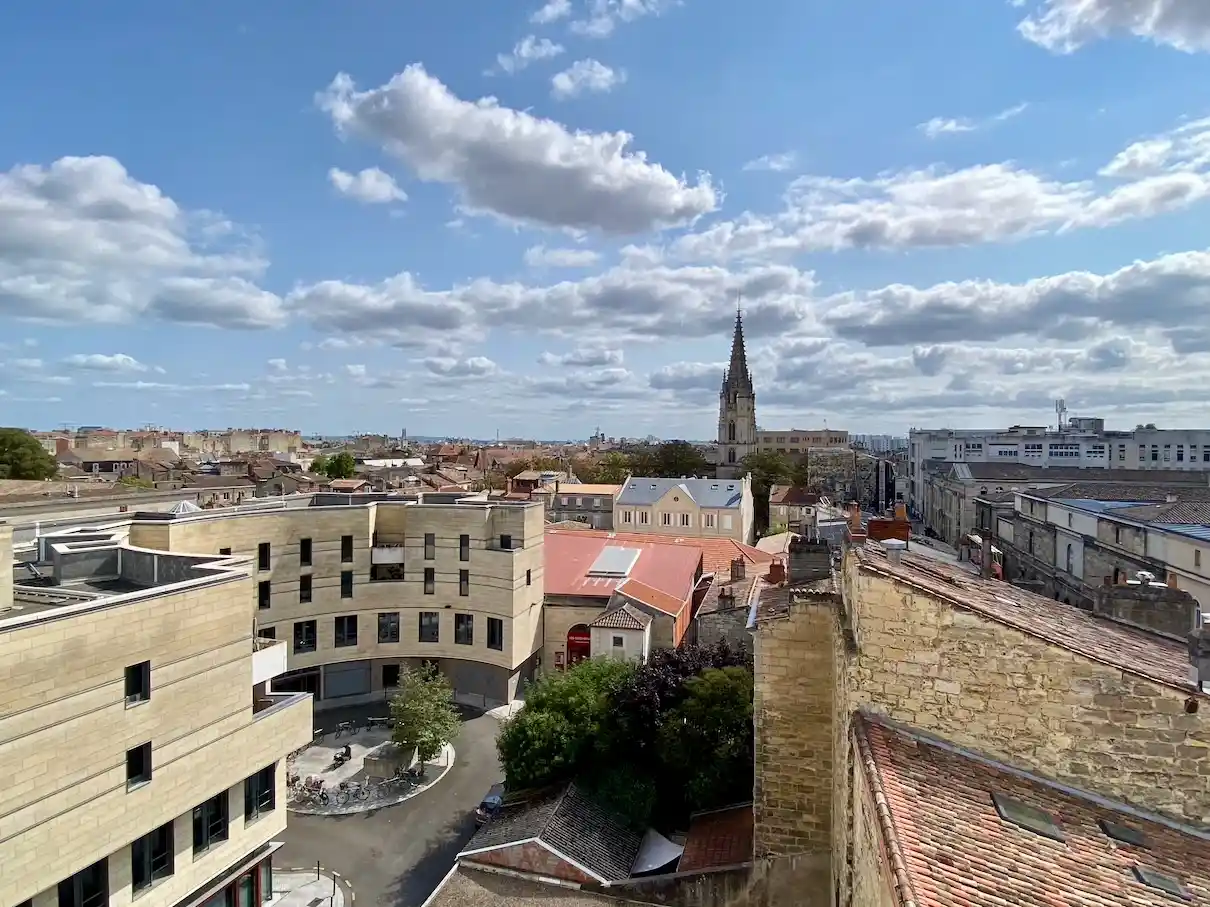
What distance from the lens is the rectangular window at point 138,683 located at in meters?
14.4

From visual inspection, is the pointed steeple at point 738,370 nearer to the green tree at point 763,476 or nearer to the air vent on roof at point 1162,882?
the green tree at point 763,476

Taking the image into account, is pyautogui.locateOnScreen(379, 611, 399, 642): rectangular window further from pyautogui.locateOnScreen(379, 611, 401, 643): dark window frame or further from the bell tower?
the bell tower

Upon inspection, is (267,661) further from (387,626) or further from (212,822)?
(387,626)

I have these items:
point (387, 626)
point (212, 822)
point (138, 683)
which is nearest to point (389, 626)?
point (387, 626)

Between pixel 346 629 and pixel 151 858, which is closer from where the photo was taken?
pixel 151 858

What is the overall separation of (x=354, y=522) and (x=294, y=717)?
1373 cm

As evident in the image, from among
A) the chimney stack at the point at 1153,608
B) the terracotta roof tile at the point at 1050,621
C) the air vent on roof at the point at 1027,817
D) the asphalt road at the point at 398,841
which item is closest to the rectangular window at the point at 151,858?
the asphalt road at the point at 398,841

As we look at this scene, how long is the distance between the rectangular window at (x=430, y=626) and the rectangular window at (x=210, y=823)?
51.5ft

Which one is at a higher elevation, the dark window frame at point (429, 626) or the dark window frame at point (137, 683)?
the dark window frame at point (137, 683)

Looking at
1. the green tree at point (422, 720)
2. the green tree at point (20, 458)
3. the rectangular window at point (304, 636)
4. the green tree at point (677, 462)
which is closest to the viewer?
the green tree at point (422, 720)

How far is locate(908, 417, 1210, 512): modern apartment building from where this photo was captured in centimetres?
7900

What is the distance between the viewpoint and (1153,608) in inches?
605

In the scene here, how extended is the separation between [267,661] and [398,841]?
7596 mm

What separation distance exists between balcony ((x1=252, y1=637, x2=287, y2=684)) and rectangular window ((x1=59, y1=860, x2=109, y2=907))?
4649 millimetres
